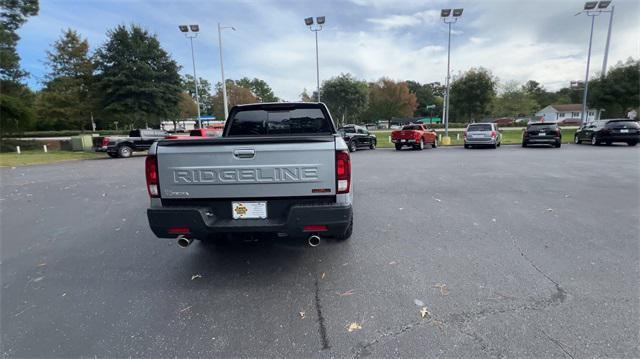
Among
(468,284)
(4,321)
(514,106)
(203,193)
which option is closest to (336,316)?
(468,284)

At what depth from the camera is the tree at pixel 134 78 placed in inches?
986

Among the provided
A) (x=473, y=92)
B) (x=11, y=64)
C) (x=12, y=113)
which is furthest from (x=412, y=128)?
(x=11, y=64)

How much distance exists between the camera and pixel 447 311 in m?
2.71

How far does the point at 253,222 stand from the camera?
299cm

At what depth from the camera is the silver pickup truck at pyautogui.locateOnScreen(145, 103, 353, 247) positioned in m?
2.88

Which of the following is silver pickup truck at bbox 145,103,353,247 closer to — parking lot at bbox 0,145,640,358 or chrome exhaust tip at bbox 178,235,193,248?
chrome exhaust tip at bbox 178,235,193,248

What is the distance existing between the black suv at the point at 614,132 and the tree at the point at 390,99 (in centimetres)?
4741

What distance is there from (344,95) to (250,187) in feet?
162

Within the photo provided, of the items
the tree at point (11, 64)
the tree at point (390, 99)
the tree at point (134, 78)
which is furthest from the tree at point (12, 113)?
the tree at point (390, 99)

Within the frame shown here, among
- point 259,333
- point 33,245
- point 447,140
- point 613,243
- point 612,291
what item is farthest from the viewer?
point 447,140

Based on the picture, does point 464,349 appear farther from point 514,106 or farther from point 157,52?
point 514,106

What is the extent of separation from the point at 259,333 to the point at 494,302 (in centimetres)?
208

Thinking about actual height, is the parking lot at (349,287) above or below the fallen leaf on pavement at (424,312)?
above

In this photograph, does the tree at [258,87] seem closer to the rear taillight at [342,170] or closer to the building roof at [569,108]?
the building roof at [569,108]
